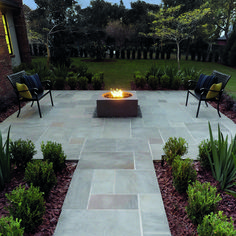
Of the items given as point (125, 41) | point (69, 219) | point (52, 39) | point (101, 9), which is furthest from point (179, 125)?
point (101, 9)

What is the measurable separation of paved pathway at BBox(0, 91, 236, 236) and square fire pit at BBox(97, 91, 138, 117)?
0.22 meters

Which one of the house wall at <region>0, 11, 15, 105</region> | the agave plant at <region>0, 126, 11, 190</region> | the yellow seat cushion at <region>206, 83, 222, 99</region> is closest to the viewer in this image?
the agave plant at <region>0, 126, 11, 190</region>

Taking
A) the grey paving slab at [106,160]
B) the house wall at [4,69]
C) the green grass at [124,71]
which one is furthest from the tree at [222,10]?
the grey paving slab at [106,160]

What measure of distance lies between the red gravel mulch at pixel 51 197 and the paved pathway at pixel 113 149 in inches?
3.5

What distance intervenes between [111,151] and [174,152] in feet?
3.82

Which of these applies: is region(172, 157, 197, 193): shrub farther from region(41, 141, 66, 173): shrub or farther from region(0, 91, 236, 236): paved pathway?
region(41, 141, 66, 173): shrub

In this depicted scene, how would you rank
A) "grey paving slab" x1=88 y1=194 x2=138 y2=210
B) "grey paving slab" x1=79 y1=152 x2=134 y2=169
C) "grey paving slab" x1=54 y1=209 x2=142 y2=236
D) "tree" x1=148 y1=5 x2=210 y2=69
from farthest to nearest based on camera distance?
"tree" x1=148 y1=5 x2=210 y2=69 → "grey paving slab" x1=79 y1=152 x2=134 y2=169 → "grey paving slab" x1=88 y1=194 x2=138 y2=210 → "grey paving slab" x1=54 y1=209 x2=142 y2=236

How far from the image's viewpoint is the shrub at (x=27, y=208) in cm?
195

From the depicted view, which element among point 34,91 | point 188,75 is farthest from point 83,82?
point 188,75

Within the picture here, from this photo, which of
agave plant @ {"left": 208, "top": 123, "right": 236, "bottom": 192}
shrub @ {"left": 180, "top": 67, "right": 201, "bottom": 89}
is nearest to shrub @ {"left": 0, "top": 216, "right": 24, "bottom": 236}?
agave plant @ {"left": 208, "top": 123, "right": 236, "bottom": 192}

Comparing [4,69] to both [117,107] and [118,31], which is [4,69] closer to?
[117,107]

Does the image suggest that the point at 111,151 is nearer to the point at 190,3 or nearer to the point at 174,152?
the point at 174,152

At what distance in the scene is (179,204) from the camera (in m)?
2.48

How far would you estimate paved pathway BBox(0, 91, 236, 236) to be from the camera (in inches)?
88.8
